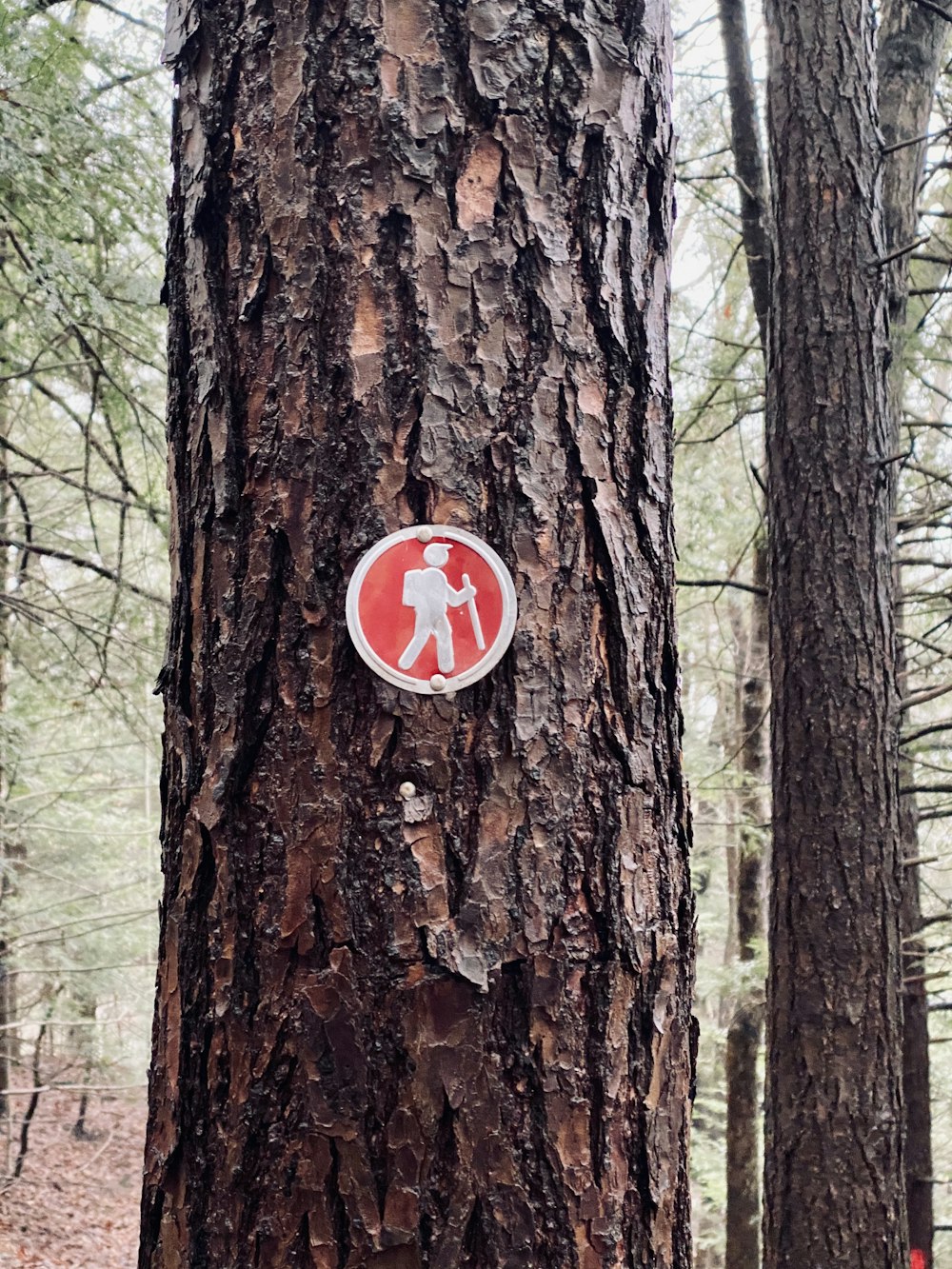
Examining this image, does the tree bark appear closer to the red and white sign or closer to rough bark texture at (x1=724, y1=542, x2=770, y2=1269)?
rough bark texture at (x1=724, y1=542, x2=770, y2=1269)

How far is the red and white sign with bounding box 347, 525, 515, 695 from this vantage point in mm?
939

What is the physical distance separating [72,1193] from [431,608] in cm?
1179

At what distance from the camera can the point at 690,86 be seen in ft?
20.5

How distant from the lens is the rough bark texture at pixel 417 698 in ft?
2.93

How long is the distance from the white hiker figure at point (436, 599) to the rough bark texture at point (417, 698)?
0.14 feet

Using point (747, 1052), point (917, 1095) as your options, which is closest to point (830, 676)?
point (917, 1095)

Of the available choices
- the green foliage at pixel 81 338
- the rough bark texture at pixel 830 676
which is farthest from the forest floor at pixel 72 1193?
the rough bark texture at pixel 830 676

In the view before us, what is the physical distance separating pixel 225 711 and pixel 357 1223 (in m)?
0.46

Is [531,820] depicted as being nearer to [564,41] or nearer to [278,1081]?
[278,1081]

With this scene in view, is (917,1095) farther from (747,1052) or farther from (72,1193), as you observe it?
(72,1193)

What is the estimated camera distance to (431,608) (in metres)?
0.96

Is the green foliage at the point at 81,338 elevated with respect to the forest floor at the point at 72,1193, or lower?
elevated

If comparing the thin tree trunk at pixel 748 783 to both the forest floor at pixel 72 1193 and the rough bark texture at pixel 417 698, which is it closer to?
the rough bark texture at pixel 417 698

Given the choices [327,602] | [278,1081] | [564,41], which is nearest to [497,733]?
[327,602]
